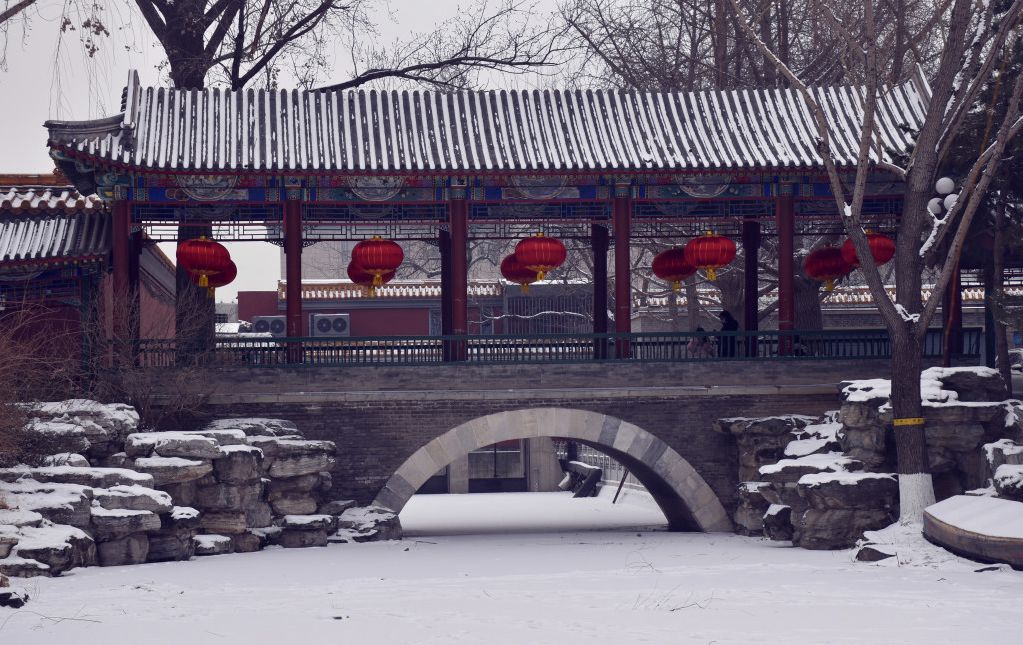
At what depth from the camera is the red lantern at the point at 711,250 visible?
49.4 feet

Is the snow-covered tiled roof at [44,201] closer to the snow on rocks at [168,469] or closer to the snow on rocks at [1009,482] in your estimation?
the snow on rocks at [168,469]

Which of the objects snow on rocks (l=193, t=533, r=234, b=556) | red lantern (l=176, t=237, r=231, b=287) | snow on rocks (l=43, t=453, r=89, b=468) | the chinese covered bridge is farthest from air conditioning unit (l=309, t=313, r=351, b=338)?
snow on rocks (l=43, t=453, r=89, b=468)

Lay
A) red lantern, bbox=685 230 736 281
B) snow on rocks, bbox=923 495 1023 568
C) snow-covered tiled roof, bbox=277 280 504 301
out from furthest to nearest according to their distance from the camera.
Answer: snow-covered tiled roof, bbox=277 280 504 301 → red lantern, bbox=685 230 736 281 → snow on rocks, bbox=923 495 1023 568

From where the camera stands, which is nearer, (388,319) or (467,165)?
(467,165)

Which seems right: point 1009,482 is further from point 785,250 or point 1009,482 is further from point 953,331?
point 785,250

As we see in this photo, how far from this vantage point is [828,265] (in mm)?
15969

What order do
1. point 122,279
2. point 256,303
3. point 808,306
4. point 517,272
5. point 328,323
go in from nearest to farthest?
point 122,279, point 517,272, point 808,306, point 328,323, point 256,303

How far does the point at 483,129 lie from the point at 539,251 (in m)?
1.60

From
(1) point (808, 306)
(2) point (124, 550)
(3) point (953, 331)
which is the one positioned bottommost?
(2) point (124, 550)

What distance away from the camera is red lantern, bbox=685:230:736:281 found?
1506 centimetres

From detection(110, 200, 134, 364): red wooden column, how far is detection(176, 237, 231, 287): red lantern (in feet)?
1.89

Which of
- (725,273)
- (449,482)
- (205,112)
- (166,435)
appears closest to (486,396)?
(166,435)

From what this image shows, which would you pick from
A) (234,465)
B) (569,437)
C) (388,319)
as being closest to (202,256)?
(234,465)

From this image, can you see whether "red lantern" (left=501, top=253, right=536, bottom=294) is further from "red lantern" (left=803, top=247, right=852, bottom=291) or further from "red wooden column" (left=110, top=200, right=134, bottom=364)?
"red wooden column" (left=110, top=200, right=134, bottom=364)
